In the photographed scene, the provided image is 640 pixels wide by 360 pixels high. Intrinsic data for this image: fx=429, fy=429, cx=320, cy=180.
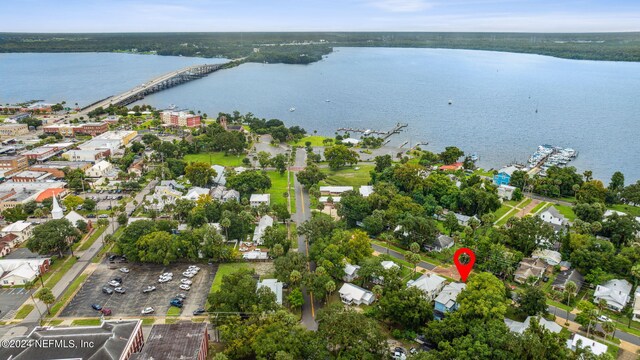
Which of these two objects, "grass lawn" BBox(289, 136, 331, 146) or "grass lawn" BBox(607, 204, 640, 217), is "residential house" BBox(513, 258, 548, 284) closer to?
"grass lawn" BBox(607, 204, 640, 217)

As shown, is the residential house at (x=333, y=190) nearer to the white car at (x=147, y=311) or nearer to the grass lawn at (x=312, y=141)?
the grass lawn at (x=312, y=141)

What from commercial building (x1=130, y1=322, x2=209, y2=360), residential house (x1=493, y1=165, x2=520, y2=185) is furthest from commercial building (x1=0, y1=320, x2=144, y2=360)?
residential house (x1=493, y1=165, x2=520, y2=185)

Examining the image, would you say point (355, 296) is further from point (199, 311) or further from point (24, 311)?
point (24, 311)

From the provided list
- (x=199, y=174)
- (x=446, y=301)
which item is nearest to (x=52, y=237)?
(x=199, y=174)

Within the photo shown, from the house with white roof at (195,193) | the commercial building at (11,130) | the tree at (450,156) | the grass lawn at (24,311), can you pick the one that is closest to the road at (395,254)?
the house with white roof at (195,193)

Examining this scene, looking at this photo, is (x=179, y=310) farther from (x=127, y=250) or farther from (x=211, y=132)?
(x=211, y=132)

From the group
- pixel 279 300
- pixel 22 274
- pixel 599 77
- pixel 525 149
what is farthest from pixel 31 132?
pixel 599 77
